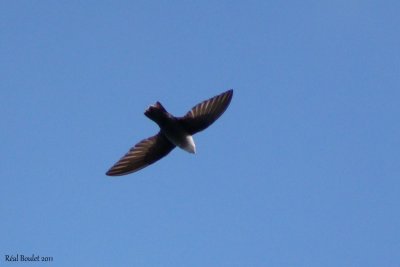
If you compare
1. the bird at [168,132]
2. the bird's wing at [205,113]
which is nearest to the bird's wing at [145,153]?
the bird at [168,132]

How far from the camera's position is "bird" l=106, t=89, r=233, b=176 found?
8.96 metres

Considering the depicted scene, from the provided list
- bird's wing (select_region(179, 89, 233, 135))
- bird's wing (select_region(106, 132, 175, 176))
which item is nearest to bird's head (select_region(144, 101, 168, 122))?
bird's wing (select_region(179, 89, 233, 135))

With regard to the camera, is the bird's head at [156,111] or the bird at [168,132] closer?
the bird's head at [156,111]

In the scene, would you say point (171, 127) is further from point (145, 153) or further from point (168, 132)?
point (145, 153)

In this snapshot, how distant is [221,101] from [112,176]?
1671mm

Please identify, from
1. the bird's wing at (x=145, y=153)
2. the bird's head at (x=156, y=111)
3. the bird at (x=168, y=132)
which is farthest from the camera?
the bird's wing at (x=145, y=153)

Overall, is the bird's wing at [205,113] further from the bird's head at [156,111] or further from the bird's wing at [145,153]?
the bird's wing at [145,153]

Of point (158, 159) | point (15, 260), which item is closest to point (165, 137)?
point (158, 159)

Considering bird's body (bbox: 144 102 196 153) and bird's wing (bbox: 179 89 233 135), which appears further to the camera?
bird's wing (bbox: 179 89 233 135)

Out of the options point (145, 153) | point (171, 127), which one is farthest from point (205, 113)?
point (145, 153)

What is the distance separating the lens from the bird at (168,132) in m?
8.96

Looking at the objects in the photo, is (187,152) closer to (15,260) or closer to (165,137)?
(165,137)

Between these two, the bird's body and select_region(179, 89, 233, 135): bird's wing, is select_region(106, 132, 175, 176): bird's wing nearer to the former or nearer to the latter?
the bird's body

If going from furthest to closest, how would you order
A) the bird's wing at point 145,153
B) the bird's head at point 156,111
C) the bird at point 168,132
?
the bird's wing at point 145,153, the bird at point 168,132, the bird's head at point 156,111
